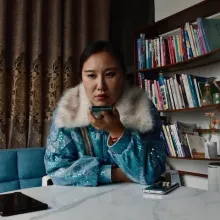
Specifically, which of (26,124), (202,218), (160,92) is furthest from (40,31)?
(202,218)

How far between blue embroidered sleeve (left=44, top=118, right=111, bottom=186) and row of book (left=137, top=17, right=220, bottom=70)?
1.26m

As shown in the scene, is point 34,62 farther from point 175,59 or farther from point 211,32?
point 211,32

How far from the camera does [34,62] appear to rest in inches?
89.1

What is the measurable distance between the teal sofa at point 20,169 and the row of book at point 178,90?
0.94 meters

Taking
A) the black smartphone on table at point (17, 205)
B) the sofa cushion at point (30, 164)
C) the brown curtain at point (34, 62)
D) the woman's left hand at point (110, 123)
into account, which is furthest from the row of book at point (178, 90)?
the black smartphone on table at point (17, 205)

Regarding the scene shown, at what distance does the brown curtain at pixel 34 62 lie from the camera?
85.0 inches

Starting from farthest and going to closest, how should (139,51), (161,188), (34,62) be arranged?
(139,51) → (34,62) → (161,188)

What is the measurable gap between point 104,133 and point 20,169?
909mm

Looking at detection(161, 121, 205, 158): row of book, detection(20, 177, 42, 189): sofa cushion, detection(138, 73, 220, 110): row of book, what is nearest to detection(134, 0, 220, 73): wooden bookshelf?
detection(138, 73, 220, 110): row of book

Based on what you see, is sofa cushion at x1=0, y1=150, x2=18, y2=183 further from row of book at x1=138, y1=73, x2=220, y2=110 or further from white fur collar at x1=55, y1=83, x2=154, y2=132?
row of book at x1=138, y1=73, x2=220, y2=110

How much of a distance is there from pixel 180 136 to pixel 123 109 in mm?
1099

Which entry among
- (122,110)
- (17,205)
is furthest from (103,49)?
(17,205)

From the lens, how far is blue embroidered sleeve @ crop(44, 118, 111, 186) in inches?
41.1

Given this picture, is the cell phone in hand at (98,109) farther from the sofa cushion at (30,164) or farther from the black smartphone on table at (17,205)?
the sofa cushion at (30,164)
